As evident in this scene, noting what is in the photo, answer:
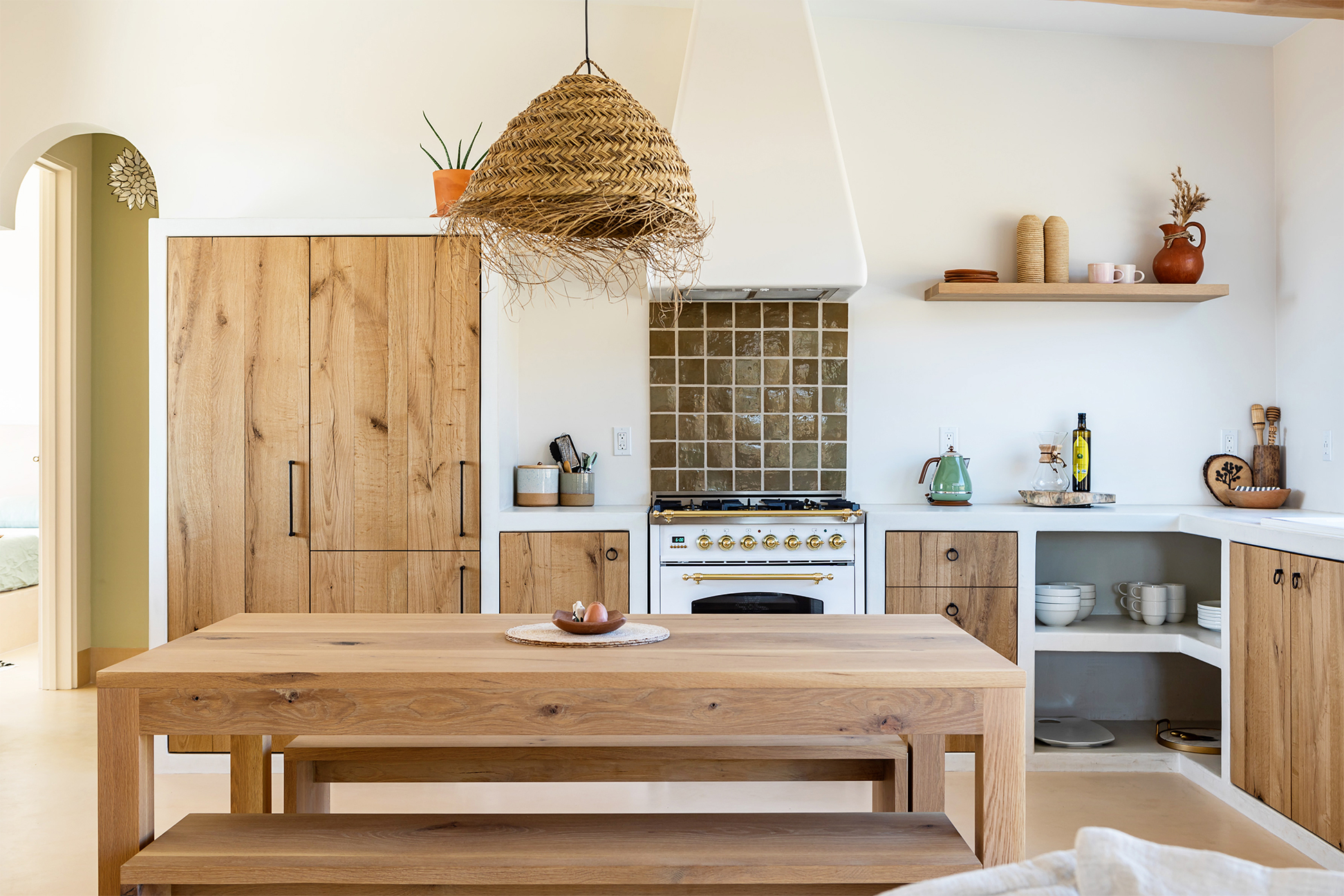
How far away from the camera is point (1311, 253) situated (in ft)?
12.6

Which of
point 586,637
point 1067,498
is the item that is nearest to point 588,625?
point 586,637

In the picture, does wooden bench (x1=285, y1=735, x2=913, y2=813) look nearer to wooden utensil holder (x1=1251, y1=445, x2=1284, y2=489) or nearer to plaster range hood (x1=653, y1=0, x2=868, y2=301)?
plaster range hood (x1=653, y1=0, x2=868, y2=301)

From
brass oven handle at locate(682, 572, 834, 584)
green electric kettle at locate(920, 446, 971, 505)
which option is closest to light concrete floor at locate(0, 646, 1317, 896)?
brass oven handle at locate(682, 572, 834, 584)

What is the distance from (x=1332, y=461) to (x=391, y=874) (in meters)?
3.63

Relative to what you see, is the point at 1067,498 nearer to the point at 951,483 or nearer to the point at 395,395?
the point at 951,483

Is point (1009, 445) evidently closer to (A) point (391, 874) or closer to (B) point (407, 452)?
(B) point (407, 452)

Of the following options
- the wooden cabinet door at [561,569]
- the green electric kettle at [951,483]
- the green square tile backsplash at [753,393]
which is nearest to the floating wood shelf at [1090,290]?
the green square tile backsplash at [753,393]

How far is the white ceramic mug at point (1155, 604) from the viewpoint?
12.4 ft

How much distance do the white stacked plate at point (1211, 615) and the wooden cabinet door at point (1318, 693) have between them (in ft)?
2.46

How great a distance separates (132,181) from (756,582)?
12.4 feet

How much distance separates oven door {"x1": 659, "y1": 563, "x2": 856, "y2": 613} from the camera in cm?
355

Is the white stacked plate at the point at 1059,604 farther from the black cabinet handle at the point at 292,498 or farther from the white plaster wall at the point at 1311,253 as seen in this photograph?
the black cabinet handle at the point at 292,498

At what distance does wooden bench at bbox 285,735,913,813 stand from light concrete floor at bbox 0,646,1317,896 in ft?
2.67

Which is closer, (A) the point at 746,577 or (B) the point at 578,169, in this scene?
(B) the point at 578,169
